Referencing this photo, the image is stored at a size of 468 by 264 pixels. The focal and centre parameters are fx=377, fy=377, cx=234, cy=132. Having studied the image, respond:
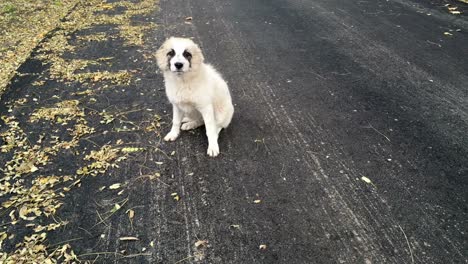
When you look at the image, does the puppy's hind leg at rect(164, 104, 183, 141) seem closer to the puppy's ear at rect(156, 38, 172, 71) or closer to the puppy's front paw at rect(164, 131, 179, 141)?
the puppy's front paw at rect(164, 131, 179, 141)

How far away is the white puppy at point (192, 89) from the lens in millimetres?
3824

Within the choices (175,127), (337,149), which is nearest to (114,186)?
(175,127)

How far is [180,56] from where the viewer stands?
3.79 metres

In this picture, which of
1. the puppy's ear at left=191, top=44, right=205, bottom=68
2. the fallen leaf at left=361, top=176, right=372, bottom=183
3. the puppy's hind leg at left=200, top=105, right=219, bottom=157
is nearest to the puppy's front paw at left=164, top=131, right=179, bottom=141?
the puppy's hind leg at left=200, top=105, right=219, bottom=157

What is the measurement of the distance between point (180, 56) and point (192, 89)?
38 centimetres

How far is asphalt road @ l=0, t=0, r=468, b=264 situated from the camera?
3.16m

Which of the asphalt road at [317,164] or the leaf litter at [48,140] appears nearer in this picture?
the asphalt road at [317,164]

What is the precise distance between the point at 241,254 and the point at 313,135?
77.7 inches

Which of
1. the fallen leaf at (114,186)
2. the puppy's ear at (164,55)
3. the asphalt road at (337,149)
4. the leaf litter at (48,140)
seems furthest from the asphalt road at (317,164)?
the puppy's ear at (164,55)

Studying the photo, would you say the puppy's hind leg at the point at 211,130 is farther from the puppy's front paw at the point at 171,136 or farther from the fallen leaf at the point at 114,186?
the fallen leaf at the point at 114,186

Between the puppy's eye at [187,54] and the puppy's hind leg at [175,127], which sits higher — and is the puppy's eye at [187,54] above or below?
above

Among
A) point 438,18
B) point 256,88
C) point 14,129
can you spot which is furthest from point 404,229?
point 438,18

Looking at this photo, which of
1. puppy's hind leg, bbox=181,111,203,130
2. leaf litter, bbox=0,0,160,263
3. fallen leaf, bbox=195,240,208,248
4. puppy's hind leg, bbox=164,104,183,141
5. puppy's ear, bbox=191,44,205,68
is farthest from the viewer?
puppy's hind leg, bbox=181,111,203,130

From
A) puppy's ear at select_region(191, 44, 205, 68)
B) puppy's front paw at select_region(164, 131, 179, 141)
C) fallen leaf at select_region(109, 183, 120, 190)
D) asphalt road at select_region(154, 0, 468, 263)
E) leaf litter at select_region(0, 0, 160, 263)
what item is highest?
puppy's ear at select_region(191, 44, 205, 68)
